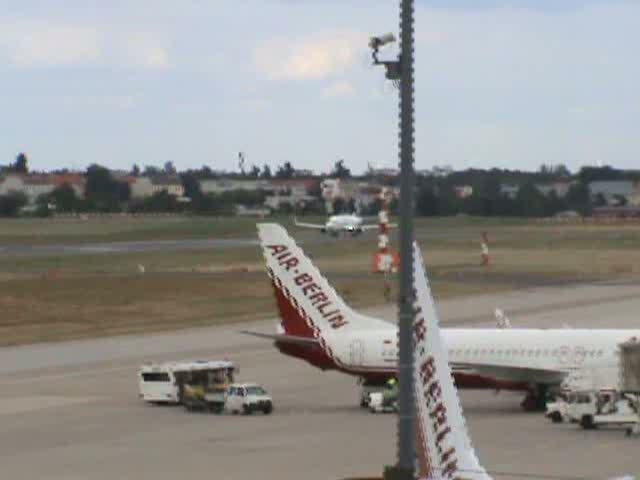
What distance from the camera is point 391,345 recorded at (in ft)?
196

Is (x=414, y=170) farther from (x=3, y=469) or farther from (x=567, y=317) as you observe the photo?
(x=567, y=317)

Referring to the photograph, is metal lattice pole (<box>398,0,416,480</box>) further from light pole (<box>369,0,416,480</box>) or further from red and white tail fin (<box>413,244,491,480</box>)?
red and white tail fin (<box>413,244,491,480</box>)

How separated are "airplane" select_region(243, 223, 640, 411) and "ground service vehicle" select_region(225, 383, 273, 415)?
1.71 metres

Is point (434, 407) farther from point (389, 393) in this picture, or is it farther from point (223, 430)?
point (389, 393)

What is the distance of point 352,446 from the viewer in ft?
168

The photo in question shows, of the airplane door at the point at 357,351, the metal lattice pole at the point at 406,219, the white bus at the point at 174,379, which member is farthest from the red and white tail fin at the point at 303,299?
the metal lattice pole at the point at 406,219

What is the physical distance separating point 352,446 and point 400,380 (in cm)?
2825

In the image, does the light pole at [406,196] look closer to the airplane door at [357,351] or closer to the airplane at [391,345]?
the airplane at [391,345]

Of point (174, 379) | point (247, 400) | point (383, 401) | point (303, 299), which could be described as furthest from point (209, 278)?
point (383, 401)

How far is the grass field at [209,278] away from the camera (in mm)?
96750

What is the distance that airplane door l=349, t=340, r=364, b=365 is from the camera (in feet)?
197

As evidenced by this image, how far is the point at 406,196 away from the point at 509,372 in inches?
1485

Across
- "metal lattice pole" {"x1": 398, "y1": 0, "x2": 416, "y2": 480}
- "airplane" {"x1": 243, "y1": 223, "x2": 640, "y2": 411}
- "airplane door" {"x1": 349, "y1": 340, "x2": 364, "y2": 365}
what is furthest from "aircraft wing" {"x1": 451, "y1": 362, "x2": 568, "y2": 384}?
"metal lattice pole" {"x1": 398, "y1": 0, "x2": 416, "y2": 480}

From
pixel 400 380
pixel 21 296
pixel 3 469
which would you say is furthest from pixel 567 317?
pixel 400 380
